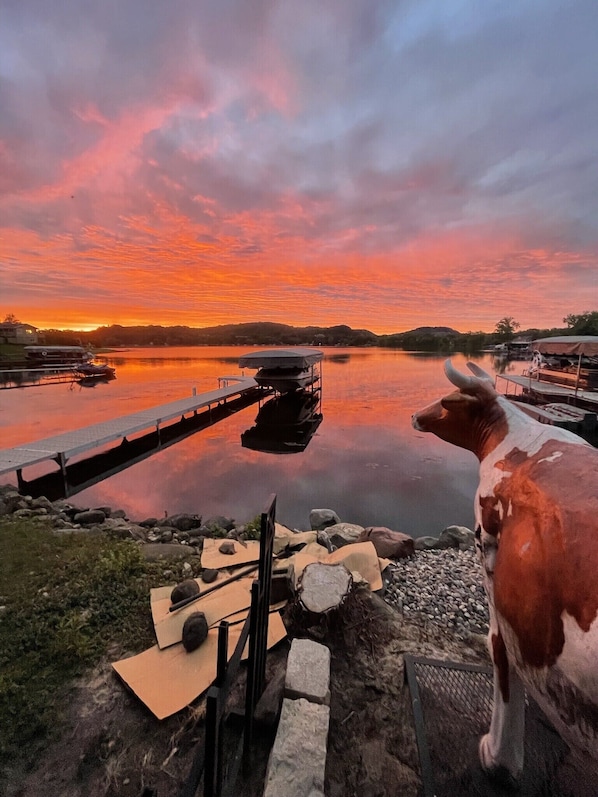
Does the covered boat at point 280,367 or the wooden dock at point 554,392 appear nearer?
the wooden dock at point 554,392

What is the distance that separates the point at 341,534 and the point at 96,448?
12.5 meters

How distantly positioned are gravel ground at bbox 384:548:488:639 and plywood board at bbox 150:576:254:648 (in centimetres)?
204

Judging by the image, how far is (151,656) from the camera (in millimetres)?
3629

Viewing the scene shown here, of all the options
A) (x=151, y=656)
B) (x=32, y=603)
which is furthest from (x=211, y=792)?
(x=32, y=603)

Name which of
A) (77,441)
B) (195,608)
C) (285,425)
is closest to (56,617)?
(195,608)

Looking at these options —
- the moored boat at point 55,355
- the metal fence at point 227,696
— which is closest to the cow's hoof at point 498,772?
the metal fence at point 227,696

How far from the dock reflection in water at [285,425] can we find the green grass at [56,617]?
930 cm

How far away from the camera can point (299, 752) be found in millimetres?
2492

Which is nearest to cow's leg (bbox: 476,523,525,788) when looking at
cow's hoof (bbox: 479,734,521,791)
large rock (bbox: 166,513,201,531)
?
cow's hoof (bbox: 479,734,521,791)

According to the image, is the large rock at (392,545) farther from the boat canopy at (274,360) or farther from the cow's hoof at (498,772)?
the boat canopy at (274,360)

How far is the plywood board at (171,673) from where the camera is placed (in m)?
3.17

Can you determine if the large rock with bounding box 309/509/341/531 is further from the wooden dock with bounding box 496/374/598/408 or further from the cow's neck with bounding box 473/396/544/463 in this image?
the wooden dock with bounding box 496/374/598/408

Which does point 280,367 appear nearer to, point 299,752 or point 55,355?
point 299,752

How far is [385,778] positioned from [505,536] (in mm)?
2263
